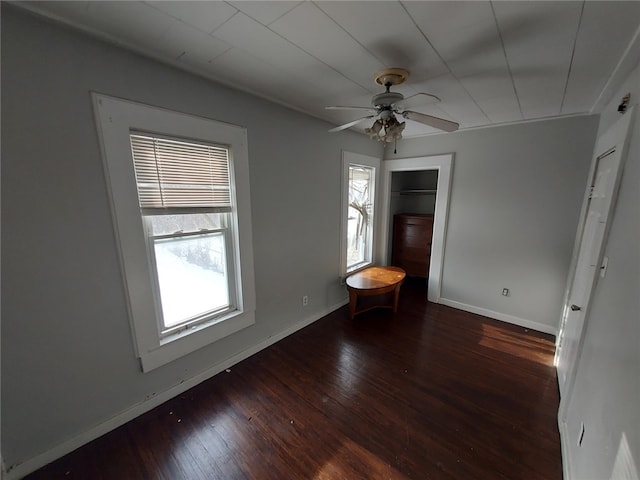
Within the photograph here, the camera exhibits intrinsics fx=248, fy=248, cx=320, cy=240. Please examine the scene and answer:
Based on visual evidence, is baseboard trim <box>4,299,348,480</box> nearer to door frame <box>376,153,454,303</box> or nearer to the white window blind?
the white window blind

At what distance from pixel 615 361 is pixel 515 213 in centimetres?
237

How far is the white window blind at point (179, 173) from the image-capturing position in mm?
1656

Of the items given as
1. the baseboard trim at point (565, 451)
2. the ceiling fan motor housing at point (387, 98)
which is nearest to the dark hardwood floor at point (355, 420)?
the baseboard trim at point (565, 451)

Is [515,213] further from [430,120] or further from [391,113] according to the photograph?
[391,113]

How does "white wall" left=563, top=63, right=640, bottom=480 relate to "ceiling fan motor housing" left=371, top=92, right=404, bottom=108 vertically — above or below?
below

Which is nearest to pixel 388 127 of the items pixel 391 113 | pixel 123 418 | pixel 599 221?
pixel 391 113

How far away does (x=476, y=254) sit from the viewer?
3309mm

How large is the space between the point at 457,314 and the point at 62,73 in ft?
14.0

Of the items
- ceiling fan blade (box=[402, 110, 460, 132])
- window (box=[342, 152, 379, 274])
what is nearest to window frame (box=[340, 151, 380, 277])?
window (box=[342, 152, 379, 274])

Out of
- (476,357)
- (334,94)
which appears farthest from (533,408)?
(334,94)

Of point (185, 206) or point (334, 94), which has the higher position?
point (334, 94)

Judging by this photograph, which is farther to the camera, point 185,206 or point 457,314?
point 457,314

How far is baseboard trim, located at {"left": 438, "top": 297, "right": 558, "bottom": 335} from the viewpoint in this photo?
9.65 feet

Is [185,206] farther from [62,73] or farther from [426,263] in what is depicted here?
[426,263]
